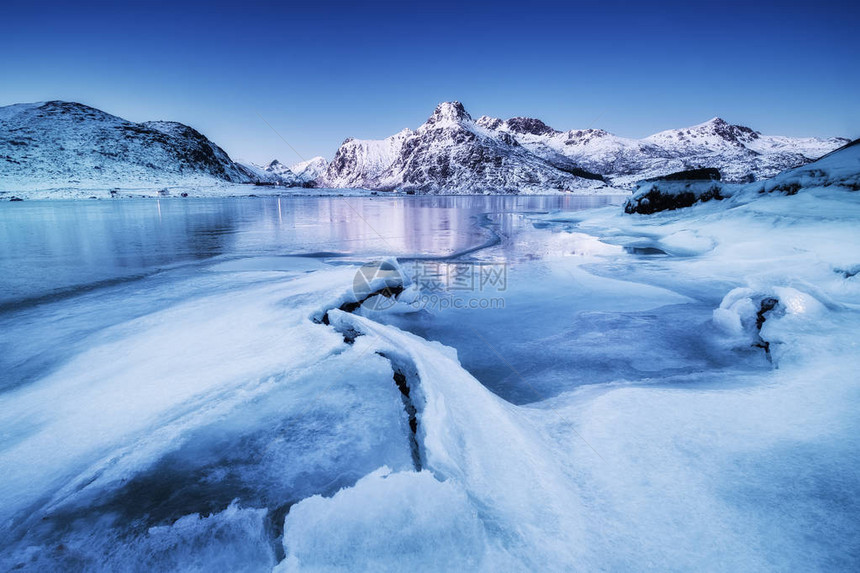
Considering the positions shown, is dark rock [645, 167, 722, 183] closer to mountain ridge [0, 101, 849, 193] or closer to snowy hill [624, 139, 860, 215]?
snowy hill [624, 139, 860, 215]

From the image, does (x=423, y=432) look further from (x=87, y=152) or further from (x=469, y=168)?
(x=469, y=168)

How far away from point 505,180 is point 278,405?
135 m

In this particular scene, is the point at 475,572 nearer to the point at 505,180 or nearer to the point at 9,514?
the point at 9,514

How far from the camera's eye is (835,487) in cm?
175

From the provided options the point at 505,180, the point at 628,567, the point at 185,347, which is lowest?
the point at 628,567

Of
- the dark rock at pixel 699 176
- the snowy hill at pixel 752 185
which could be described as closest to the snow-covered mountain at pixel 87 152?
the snowy hill at pixel 752 185

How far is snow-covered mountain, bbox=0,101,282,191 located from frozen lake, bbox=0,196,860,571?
8571 centimetres

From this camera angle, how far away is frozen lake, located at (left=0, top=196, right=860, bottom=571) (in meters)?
1.52

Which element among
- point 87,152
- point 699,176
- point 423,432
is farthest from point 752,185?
point 87,152

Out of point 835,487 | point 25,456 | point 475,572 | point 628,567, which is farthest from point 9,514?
point 835,487

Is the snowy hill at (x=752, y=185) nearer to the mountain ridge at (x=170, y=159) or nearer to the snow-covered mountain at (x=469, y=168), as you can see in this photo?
the mountain ridge at (x=170, y=159)

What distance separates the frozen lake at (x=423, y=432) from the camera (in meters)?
1.52

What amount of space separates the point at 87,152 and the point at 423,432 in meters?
118

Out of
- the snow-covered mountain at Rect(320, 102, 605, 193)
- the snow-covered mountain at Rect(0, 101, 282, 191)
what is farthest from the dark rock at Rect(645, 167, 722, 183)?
the snow-covered mountain at Rect(320, 102, 605, 193)
